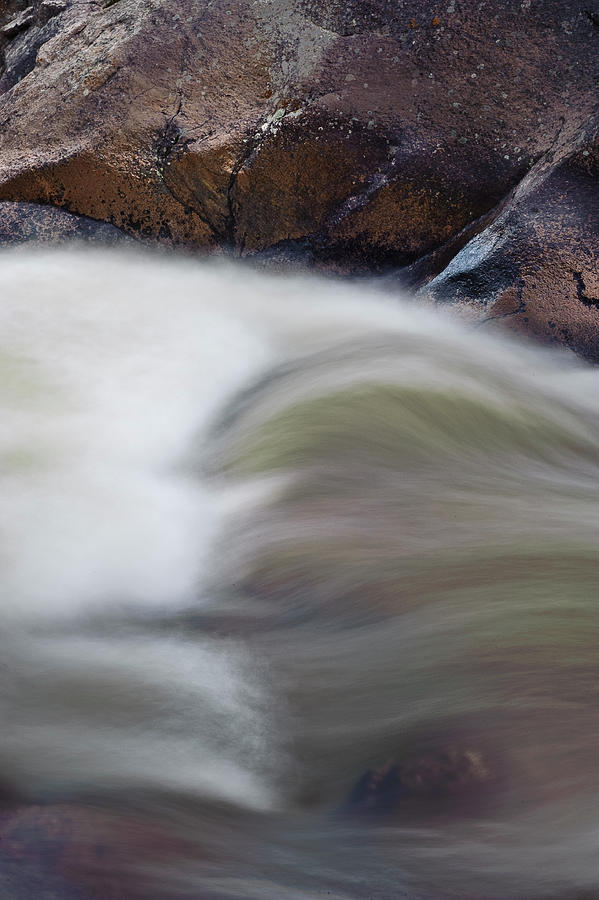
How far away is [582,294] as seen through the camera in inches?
167

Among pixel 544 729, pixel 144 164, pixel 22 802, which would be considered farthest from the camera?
pixel 144 164

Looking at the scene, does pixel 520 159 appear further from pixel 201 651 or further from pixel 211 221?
pixel 201 651

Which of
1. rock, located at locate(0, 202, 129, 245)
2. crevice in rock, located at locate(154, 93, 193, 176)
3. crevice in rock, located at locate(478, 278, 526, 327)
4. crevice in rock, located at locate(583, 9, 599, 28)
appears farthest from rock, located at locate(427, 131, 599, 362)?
rock, located at locate(0, 202, 129, 245)

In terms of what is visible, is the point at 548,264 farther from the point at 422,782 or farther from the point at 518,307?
the point at 422,782

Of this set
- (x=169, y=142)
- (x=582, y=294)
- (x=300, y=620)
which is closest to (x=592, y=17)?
(x=582, y=294)

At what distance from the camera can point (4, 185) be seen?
5.27m

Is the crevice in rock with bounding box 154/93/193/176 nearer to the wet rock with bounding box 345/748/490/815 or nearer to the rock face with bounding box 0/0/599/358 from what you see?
the rock face with bounding box 0/0/599/358

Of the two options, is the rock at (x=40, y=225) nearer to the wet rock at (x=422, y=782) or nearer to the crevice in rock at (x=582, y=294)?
the crevice in rock at (x=582, y=294)

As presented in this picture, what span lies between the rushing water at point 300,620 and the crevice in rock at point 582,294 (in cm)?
33

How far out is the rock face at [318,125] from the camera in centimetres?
482

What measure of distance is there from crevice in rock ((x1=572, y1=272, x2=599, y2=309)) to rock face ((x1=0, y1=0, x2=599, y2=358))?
53 cm

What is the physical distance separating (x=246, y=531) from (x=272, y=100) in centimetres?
337

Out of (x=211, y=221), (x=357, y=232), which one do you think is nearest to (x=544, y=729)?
(x=357, y=232)

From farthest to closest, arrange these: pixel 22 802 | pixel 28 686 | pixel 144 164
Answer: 1. pixel 144 164
2. pixel 28 686
3. pixel 22 802
